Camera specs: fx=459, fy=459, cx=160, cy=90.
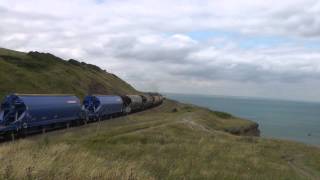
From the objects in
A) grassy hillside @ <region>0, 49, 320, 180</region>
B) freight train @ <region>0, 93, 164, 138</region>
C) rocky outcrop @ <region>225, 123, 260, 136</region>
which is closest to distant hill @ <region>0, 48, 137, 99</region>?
grassy hillside @ <region>0, 49, 320, 180</region>

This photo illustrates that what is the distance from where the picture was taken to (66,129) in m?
43.7

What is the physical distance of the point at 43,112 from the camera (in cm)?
3828

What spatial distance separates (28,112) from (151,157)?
15.4 metres

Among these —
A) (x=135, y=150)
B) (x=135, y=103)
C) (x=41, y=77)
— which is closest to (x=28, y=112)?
(x=135, y=150)

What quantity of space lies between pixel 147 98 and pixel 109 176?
255 ft

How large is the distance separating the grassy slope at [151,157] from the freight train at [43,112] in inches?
52.3

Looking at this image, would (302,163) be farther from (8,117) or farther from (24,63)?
(24,63)

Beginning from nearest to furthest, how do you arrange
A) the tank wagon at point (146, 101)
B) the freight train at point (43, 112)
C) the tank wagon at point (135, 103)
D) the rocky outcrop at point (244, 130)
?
the freight train at point (43, 112), the rocky outcrop at point (244, 130), the tank wagon at point (135, 103), the tank wagon at point (146, 101)

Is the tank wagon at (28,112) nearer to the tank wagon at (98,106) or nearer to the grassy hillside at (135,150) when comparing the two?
the grassy hillside at (135,150)

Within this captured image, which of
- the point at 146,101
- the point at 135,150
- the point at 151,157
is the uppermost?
the point at 146,101

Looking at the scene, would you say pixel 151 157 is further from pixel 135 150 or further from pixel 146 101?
pixel 146 101

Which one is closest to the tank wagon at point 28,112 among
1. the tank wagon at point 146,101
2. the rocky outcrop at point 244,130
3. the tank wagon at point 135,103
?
the tank wagon at point 135,103

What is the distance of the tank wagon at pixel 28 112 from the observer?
3497cm

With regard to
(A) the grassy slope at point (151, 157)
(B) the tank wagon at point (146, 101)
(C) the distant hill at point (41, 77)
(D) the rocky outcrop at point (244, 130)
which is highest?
(C) the distant hill at point (41, 77)
